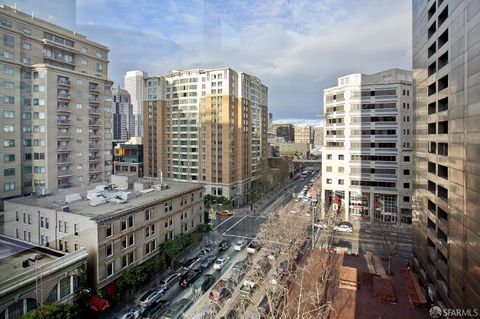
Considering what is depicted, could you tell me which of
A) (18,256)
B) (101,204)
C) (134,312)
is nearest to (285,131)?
(101,204)

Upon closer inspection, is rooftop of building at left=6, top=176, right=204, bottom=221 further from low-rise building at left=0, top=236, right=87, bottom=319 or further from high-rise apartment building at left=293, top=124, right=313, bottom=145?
high-rise apartment building at left=293, top=124, right=313, bottom=145

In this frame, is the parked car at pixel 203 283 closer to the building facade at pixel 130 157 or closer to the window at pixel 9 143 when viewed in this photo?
the window at pixel 9 143

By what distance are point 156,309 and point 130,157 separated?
21193 mm

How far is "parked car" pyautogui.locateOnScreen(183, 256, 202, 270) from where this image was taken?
36.7 feet

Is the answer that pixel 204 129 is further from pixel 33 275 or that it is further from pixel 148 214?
pixel 33 275

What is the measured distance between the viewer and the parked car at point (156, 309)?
8062mm

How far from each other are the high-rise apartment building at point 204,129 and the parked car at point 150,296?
1352 centimetres

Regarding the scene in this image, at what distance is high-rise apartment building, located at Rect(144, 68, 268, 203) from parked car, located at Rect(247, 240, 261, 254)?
872 cm

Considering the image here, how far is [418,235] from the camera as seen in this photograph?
376 inches

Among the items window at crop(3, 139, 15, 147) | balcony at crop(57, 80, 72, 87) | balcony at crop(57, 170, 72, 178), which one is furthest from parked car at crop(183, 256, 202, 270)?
balcony at crop(57, 80, 72, 87)

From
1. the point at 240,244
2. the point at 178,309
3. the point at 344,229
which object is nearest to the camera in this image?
Answer: the point at 178,309

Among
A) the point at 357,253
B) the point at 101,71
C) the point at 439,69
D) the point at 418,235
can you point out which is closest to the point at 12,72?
the point at 101,71

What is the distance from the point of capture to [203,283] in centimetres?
988

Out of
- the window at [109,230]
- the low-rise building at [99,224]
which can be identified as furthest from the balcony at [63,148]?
the window at [109,230]
